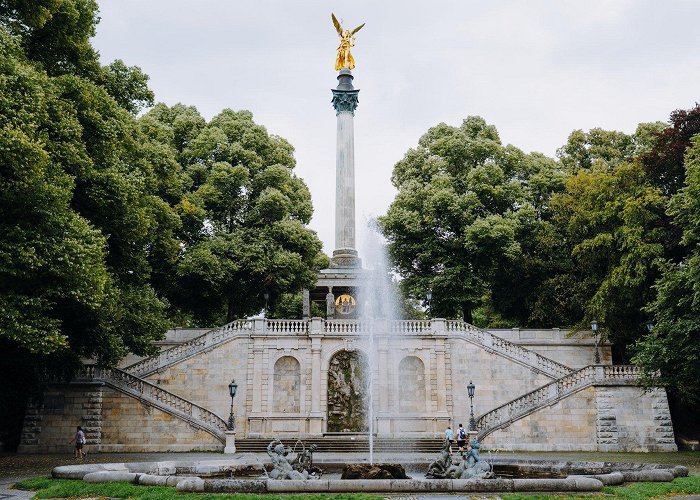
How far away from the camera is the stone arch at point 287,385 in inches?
1236

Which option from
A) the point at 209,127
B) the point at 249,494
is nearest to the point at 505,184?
the point at 209,127

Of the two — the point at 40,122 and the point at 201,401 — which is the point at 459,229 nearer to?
the point at 201,401

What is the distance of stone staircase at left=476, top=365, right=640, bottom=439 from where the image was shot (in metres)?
28.5

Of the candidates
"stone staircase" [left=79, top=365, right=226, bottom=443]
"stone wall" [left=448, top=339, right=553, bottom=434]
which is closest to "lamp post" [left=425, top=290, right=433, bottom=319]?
"stone wall" [left=448, top=339, right=553, bottom=434]

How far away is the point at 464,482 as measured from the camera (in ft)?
39.8

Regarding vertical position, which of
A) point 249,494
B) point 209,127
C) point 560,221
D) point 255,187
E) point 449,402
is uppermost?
point 209,127

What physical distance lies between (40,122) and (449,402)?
22065mm

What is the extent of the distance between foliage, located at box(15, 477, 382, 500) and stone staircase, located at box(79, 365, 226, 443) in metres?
14.5

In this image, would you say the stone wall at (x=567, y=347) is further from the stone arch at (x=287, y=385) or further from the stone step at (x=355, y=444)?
the stone arch at (x=287, y=385)

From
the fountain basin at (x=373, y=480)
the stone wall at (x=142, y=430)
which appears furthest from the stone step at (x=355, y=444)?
the fountain basin at (x=373, y=480)

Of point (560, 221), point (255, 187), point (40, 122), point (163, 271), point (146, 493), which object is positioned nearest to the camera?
point (146, 493)

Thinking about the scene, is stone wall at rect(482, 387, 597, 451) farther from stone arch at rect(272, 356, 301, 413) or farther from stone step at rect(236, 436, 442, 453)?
stone arch at rect(272, 356, 301, 413)

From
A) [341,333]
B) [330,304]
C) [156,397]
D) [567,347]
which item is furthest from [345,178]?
[156,397]

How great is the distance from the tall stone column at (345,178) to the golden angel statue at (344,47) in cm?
130
